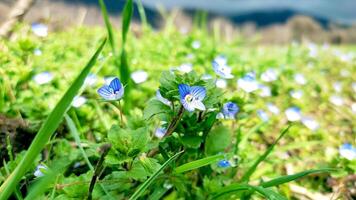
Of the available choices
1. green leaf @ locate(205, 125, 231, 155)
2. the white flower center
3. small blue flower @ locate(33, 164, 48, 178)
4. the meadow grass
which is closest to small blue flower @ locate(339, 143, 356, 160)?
the meadow grass

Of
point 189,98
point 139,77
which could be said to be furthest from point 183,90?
point 139,77

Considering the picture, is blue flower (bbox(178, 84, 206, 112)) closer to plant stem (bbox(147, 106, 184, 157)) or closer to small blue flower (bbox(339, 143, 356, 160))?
plant stem (bbox(147, 106, 184, 157))

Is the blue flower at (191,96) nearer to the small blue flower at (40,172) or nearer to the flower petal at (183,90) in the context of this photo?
the flower petal at (183,90)

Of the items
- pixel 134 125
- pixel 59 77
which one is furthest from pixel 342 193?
pixel 59 77

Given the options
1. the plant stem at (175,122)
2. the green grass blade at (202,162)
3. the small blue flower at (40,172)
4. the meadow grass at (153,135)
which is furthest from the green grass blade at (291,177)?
the small blue flower at (40,172)

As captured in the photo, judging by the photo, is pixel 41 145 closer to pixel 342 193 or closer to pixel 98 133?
pixel 98 133
